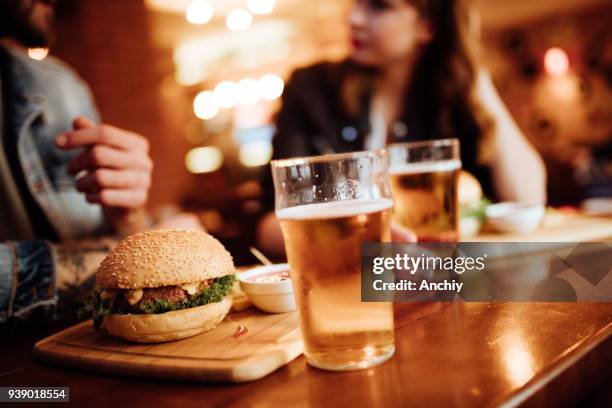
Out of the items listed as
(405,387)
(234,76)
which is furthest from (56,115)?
(234,76)

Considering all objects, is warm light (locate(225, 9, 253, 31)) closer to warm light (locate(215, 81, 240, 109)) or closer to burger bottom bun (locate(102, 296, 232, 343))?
warm light (locate(215, 81, 240, 109))

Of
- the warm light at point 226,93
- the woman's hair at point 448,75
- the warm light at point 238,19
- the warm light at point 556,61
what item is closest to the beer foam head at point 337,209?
the woman's hair at point 448,75

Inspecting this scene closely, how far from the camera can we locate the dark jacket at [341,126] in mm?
2729

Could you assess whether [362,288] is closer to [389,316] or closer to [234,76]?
[389,316]

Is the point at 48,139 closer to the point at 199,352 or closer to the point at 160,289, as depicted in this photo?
the point at 160,289

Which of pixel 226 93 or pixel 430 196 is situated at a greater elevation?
pixel 226 93

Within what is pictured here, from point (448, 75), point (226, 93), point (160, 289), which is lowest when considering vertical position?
point (160, 289)

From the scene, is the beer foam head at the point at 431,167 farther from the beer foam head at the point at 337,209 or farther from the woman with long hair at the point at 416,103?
the woman with long hair at the point at 416,103

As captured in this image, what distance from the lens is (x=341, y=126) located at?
110 inches

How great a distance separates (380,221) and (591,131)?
11.1 m

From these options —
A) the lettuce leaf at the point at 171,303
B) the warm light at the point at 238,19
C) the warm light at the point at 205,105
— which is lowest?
the lettuce leaf at the point at 171,303

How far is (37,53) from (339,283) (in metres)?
1.89

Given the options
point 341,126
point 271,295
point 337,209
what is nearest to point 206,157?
point 341,126

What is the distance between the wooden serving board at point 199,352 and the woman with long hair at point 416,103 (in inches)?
61.2
